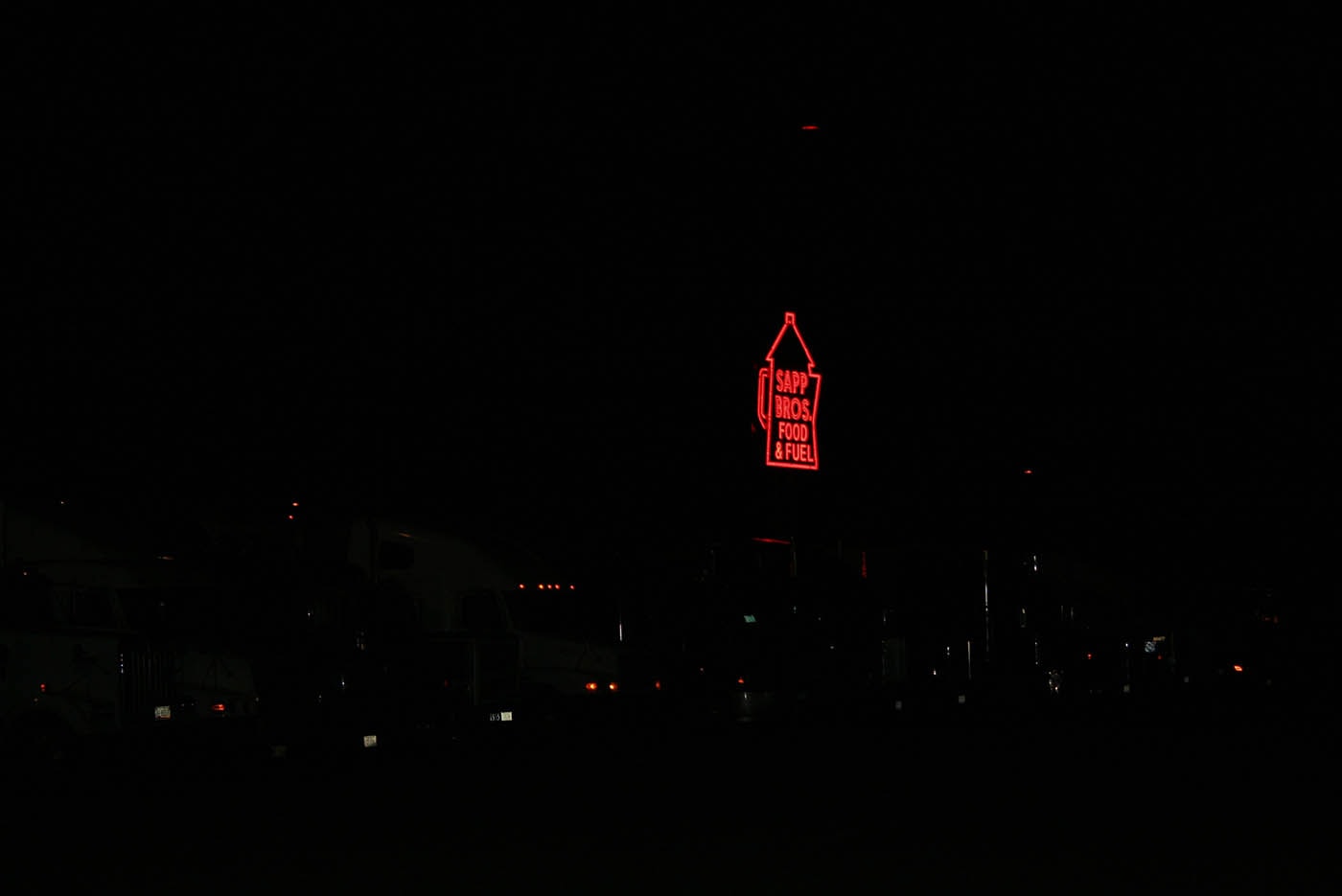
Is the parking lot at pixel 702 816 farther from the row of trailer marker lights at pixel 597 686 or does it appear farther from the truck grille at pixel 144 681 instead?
the row of trailer marker lights at pixel 597 686

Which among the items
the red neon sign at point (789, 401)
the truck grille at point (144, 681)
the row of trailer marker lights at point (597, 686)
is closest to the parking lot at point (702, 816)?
the truck grille at point (144, 681)

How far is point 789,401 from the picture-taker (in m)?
45.7

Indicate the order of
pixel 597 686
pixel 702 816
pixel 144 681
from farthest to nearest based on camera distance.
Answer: pixel 597 686 < pixel 144 681 < pixel 702 816

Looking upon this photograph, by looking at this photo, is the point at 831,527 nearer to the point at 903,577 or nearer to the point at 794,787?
the point at 903,577

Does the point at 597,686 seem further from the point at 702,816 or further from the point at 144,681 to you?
the point at 702,816

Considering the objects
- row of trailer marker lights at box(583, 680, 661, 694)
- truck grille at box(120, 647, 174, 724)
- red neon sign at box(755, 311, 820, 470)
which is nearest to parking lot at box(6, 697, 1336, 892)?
truck grille at box(120, 647, 174, 724)

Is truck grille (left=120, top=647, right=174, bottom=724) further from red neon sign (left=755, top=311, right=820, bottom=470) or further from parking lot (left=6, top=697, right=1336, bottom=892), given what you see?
red neon sign (left=755, top=311, right=820, bottom=470)

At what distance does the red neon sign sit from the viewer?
44875mm

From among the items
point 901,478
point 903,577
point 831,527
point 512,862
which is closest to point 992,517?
point 831,527

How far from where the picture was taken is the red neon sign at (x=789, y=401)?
147ft

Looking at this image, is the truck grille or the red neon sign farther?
the red neon sign

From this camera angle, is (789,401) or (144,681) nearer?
(144,681)

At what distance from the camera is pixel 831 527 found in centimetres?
5784

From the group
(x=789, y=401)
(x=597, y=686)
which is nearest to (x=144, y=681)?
(x=597, y=686)
